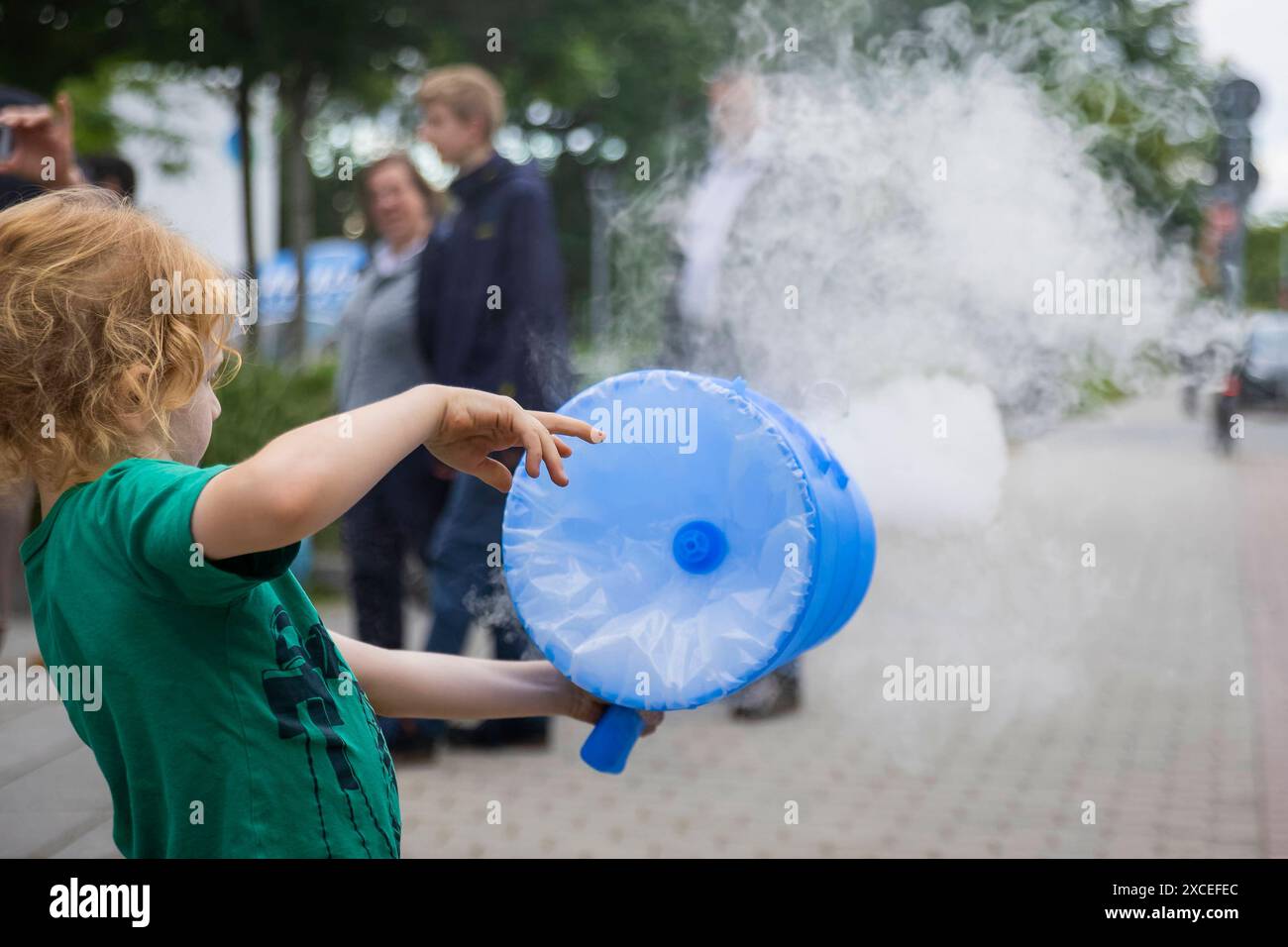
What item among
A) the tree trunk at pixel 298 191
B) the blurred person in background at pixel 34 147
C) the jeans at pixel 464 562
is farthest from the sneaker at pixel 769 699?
the tree trunk at pixel 298 191

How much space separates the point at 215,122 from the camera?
13.5 meters

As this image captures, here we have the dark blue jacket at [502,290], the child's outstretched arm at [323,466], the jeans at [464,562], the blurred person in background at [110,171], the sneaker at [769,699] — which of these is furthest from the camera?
the sneaker at [769,699]

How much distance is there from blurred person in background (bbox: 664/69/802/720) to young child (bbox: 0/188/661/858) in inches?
86.9

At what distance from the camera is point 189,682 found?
1.37 meters

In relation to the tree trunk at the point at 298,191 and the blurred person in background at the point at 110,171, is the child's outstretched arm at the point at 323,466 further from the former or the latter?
the tree trunk at the point at 298,191

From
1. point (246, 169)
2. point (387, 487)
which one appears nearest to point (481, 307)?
point (387, 487)

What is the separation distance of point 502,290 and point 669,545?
100 inches

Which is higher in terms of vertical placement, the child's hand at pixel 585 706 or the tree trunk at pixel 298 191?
the tree trunk at pixel 298 191

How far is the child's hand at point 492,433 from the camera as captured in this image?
1443 mm

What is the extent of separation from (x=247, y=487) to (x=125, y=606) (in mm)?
239

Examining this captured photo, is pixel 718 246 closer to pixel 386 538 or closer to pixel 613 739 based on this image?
pixel 386 538

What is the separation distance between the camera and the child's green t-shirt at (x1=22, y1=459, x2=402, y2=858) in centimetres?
130

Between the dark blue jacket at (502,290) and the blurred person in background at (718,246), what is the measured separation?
1.31 ft

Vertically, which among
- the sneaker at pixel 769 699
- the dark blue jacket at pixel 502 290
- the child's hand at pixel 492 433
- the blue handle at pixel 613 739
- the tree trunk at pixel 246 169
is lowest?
the sneaker at pixel 769 699
